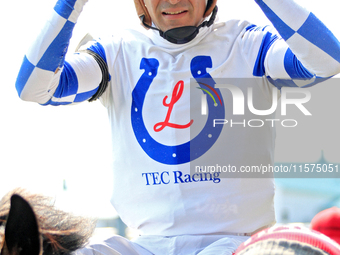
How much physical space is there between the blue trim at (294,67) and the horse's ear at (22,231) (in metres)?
0.74

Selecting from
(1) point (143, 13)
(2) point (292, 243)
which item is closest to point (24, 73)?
(1) point (143, 13)

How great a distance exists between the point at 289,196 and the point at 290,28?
3928 mm

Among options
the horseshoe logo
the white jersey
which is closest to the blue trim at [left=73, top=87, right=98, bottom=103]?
the white jersey

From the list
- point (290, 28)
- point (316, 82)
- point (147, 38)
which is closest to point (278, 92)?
point (316, 82)

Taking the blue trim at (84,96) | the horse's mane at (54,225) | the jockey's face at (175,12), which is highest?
the jockey's face at (175,12)

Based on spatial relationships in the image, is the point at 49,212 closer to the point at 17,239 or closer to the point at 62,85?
the point at 17,239

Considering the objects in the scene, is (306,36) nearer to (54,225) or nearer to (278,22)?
(278,22)

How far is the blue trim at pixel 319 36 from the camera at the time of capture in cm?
89

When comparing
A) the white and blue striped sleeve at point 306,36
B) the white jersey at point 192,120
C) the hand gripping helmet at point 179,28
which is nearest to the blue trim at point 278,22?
the white and blue striped sleeve at point 306,36

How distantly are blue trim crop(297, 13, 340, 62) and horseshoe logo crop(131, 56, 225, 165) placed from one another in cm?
31

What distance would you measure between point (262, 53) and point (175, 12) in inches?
10.9

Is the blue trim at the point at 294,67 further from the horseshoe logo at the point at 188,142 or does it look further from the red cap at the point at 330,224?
the red cap at the point at 330,224

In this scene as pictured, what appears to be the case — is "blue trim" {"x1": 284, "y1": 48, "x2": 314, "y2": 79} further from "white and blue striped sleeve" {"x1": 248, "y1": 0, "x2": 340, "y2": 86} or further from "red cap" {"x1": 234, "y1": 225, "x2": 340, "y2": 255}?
"red cap" {"x1": 234, "y1": 225, "x2": 340, "y2": 255}

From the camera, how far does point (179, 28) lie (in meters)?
1.13
